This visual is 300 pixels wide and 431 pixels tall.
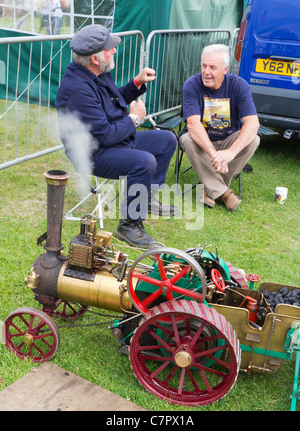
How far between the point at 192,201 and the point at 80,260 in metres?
2.68

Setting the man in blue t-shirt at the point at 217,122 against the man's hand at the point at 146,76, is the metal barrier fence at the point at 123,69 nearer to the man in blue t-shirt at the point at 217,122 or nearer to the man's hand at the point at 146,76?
the man in blue t-shirt at the point at 217,122

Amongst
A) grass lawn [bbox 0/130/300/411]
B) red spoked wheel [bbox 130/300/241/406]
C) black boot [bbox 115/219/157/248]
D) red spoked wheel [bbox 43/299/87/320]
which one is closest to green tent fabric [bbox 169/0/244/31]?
grass lawn [bbox 0/130/300/411]

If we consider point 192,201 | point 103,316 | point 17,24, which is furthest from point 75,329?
point 17,24

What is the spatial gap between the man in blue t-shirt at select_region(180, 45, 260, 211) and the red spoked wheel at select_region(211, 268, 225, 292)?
2264mm

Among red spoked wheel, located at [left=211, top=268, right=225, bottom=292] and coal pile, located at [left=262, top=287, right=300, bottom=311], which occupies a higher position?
red spoked wheel, located at [left=211, top=268, right=225, bottom=292]

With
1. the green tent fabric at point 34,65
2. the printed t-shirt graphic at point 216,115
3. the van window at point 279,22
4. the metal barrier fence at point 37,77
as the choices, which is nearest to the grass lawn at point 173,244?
the metal barrier fence at point 37,77

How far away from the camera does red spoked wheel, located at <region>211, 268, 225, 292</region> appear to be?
8.49 ft

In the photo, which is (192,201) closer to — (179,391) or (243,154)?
(243,154)

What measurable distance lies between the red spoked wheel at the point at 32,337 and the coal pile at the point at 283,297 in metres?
1.27

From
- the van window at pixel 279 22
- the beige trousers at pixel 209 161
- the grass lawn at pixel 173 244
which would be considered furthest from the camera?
the van window at pixel 279 22

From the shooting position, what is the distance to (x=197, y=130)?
4.93 metres

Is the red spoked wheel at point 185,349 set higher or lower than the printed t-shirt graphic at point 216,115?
lower

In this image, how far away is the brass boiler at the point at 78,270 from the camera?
272 centimetres

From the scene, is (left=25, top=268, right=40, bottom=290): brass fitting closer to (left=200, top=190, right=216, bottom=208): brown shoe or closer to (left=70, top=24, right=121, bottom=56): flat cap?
(left=70, top=24, right=121, bottom=56): flat cap
